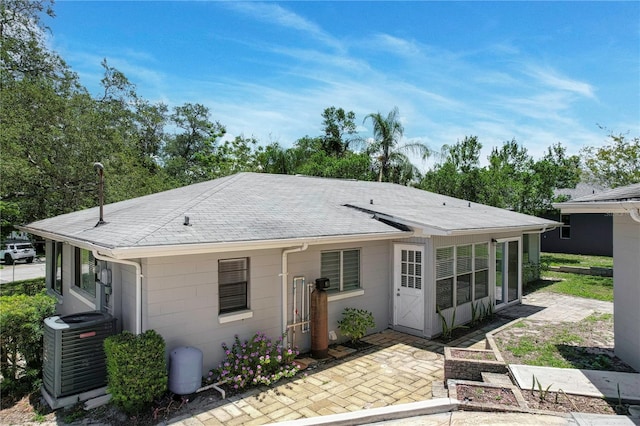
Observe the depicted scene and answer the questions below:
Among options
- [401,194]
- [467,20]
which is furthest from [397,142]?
[467,20]

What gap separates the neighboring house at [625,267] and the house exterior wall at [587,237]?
63.0ft

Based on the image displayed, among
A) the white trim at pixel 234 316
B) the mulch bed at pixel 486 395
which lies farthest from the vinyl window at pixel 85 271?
the mulch bed at pixel 486 395

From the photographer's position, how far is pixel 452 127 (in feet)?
87.8

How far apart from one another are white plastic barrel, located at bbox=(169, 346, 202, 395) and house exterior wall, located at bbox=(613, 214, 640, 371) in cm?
704

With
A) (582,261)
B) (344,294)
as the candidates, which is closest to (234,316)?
(344,294)

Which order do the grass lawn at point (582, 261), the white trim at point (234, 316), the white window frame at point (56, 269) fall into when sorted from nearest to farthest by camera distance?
the white trim at point (234, 316), the white window frame at point (56, 269), the grass lawn at point (582, 261)

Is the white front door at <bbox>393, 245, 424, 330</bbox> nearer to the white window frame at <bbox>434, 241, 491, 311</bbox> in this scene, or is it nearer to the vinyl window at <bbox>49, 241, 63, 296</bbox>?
the white window frame at <bbox>434, 241, 491, 311</bbox>

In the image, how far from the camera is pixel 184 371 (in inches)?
228

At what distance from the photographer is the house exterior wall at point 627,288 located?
642cm

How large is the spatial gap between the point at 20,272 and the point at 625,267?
28323 millimetres

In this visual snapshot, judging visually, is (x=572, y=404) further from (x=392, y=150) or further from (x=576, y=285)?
(x=392, y=150)


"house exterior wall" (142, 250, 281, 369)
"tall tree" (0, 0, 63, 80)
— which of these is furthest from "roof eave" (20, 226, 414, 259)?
"tall tree" (0, 0, 63, 80)

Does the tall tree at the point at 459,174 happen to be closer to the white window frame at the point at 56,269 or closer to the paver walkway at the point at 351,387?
the paver walkway at the point at 351,387

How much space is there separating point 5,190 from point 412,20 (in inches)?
617
